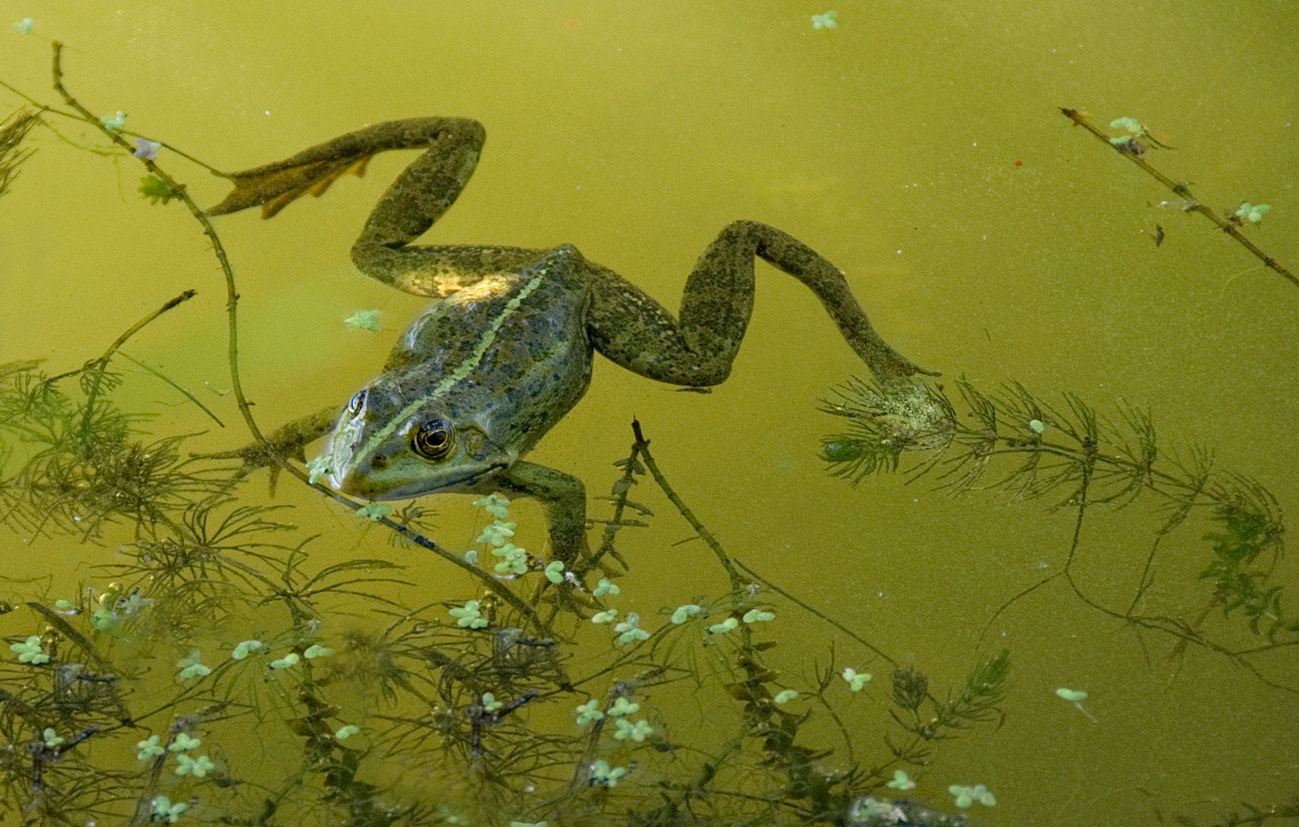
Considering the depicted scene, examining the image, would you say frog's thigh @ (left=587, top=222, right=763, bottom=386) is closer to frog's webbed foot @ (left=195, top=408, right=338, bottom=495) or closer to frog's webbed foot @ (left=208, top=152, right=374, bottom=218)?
frog's webbed foot @ (left=195, top=408, right=338, bottom=495)

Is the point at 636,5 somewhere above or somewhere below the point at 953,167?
above

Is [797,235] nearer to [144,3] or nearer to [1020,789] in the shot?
[1020,789]

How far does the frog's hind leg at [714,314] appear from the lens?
370 centimetres

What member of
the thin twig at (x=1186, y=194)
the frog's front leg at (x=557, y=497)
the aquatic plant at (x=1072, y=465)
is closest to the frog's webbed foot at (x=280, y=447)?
the frog's front leg at (x=557, y=497)

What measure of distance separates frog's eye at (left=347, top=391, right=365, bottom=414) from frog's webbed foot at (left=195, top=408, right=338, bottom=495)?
0.37m

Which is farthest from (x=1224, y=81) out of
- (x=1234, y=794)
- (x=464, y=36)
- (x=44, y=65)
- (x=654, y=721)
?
(x=44, y=65)

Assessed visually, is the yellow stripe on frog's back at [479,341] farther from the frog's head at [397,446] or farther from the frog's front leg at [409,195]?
the frog's front leg at [409,195]

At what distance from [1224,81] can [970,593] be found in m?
2.70

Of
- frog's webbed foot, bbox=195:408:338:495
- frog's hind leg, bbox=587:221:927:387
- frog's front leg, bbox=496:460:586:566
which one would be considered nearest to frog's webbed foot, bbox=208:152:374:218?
frog's webbed foot, bbox=195:408:338:495

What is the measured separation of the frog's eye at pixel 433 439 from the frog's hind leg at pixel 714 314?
748 millimetres

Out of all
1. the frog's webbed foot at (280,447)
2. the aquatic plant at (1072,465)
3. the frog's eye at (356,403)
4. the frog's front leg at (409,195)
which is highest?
the frog's front leg at (409,195)

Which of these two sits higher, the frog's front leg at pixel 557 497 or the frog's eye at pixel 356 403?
the frog's eye at pixel 356 403

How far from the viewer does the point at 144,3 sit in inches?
190

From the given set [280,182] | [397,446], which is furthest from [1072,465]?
[280,182]
